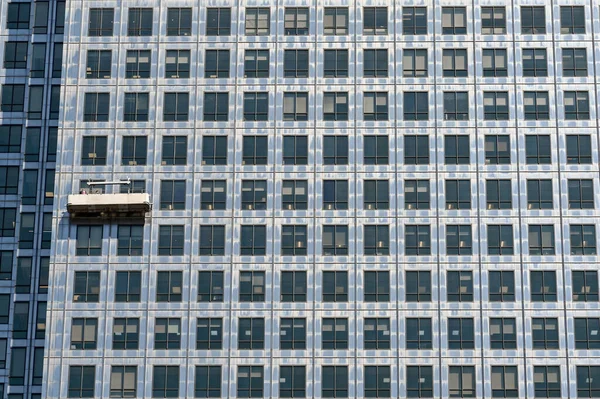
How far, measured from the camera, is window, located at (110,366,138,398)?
308ft

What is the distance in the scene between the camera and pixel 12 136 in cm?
10450

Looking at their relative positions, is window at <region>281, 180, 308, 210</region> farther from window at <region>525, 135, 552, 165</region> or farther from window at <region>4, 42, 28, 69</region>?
window at <region>4, 42, 28, 69</region>

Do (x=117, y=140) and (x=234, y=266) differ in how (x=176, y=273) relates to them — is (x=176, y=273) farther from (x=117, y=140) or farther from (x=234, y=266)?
(x=117, y=140)

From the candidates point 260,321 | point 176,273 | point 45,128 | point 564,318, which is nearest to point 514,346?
point 564,318

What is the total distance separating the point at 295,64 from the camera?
3930 inches

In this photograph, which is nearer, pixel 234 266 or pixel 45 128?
pixel 234 266

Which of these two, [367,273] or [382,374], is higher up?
[367,273]

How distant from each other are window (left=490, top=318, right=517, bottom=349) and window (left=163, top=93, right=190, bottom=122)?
26480 millimetres

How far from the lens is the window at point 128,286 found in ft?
314

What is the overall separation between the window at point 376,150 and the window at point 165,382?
20.1 m

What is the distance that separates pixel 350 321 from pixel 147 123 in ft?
67.3

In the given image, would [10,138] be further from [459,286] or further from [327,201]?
[459,286]

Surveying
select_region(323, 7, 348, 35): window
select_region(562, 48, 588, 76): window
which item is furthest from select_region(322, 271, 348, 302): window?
select_region(562, 48, 588, 76): window

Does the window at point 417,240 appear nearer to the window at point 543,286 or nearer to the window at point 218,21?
the window at point 543,286
